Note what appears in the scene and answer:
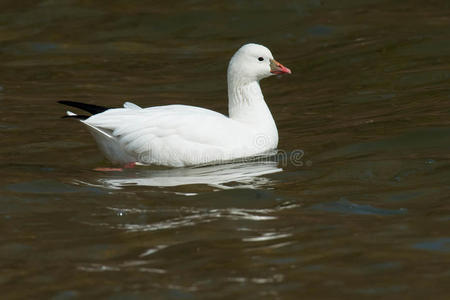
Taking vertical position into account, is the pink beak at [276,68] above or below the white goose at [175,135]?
above

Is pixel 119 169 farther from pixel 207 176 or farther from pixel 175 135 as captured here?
pixel 207 176

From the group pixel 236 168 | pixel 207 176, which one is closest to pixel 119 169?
pixel 207 176

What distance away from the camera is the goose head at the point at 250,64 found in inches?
345

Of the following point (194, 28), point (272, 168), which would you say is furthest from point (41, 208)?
point (194, 28)

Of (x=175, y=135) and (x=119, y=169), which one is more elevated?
(x=175, y=135)

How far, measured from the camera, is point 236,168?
26.3 feet

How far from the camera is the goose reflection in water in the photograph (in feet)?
24.5

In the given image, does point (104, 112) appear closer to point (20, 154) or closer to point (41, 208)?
point (20, 154)

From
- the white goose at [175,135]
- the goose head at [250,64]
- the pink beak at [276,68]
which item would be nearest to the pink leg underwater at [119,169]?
the white goose at [175,135]

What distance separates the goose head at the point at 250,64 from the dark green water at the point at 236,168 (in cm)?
87

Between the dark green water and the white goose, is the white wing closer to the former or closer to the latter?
the white goose

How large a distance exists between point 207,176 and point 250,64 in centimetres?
163

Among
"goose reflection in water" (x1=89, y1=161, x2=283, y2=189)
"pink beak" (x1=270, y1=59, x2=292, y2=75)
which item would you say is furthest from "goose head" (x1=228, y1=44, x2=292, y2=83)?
"goose reflection in water" (x1=89, y1=161, x2=283, y2=189)

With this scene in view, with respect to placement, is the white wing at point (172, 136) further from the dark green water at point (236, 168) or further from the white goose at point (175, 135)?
the dark green water at point (236, 168)
